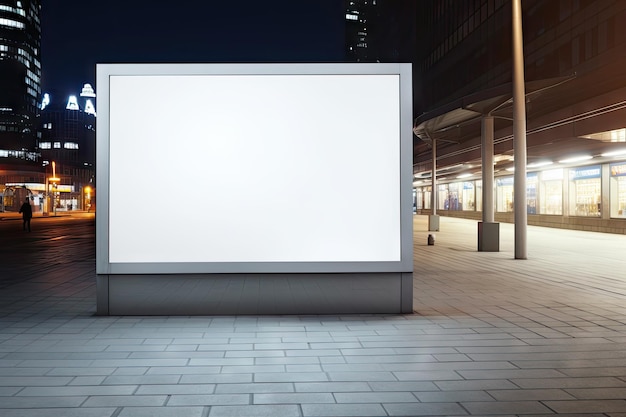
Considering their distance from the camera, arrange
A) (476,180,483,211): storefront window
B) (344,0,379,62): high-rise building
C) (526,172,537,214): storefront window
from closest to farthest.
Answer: (526,172,537,214): storefront window, (476,180,483,211): storefront window, (344,0,379,62): high-rise building

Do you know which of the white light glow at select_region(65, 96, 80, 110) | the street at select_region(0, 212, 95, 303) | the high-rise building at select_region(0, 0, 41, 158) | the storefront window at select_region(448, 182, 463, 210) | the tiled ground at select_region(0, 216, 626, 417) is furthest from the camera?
the white light glow at select_region(65, 96, 80, 110)

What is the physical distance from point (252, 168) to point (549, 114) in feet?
66.9

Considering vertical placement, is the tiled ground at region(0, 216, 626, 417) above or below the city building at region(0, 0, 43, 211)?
below

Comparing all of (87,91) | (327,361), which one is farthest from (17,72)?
(327,361)

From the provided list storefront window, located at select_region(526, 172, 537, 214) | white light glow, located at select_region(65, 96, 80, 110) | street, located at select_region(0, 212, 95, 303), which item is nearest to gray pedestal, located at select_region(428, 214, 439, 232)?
A: storefront window, located at select_region(526, 172, 537, 214)

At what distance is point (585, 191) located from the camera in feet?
84.4

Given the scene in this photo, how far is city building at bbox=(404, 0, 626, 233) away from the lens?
1992cm

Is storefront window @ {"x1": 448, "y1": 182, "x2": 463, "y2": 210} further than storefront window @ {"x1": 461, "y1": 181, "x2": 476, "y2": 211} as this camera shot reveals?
Yes

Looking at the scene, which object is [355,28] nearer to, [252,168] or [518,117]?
[518,117]

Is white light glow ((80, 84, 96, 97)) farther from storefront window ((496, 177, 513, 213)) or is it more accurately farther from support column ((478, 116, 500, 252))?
support column ((478, 116, 500, 252))

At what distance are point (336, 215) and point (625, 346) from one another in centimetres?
345

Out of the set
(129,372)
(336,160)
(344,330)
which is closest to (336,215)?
(336,160)

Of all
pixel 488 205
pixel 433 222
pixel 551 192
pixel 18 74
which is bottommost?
pixel 433 222

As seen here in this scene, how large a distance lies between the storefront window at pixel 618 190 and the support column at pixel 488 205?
8374 millimetres
